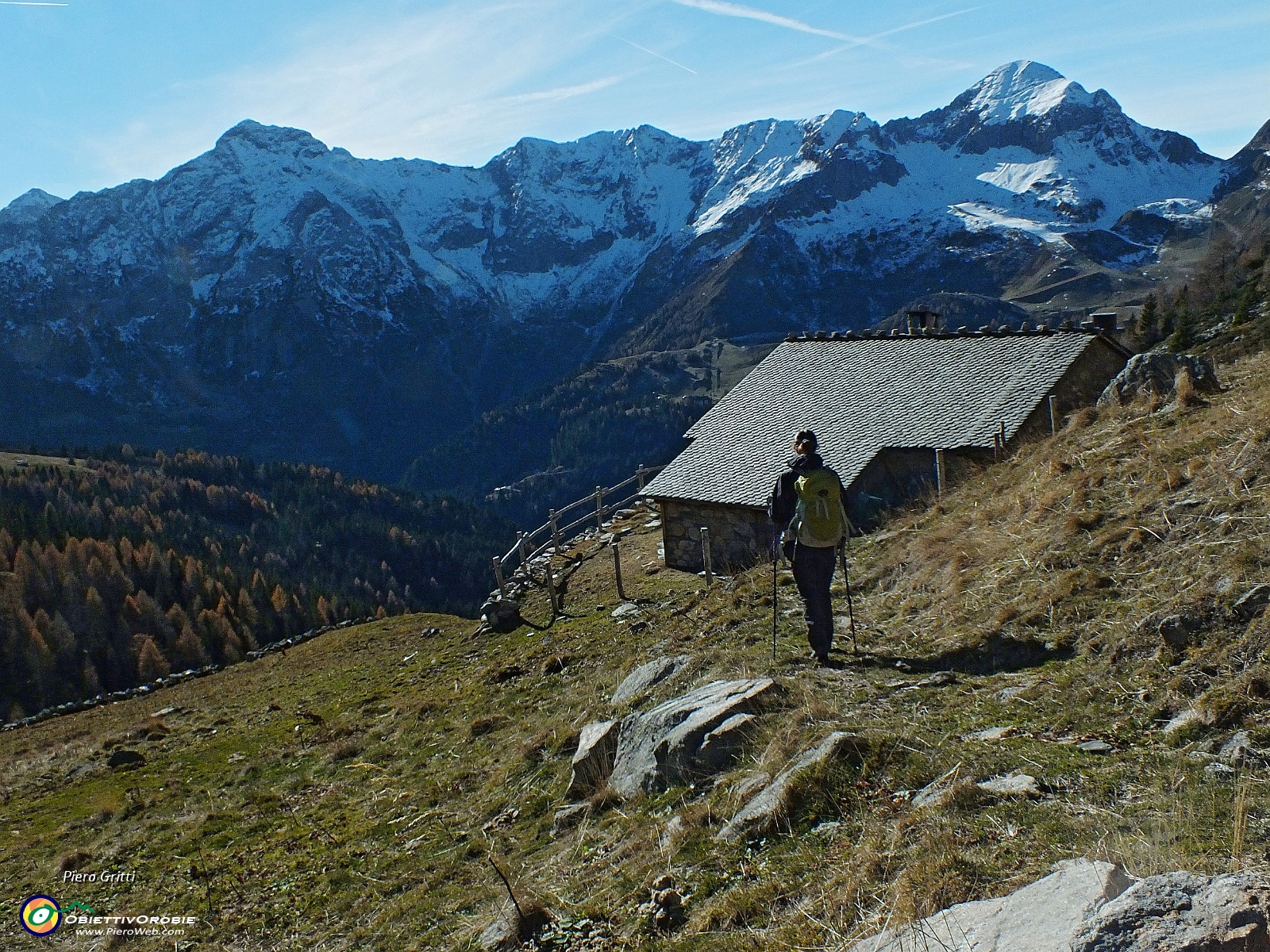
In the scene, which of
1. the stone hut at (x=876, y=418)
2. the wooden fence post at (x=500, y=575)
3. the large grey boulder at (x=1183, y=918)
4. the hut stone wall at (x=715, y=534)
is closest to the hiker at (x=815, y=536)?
the large grey boulder at (x=1183, y=918)

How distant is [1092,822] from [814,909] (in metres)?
1.92

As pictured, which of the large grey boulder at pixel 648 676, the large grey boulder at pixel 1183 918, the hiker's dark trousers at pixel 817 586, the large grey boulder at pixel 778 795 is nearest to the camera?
the large grey boulder at pixel 1183 918

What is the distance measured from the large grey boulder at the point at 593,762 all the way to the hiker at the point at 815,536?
9.63 feet

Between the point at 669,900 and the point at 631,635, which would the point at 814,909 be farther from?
the point at 631,635

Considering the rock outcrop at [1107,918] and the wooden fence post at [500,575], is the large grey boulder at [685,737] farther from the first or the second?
the wooden fence post at [500,575]

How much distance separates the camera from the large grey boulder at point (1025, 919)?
4.30 m

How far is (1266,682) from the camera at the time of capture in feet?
23.9

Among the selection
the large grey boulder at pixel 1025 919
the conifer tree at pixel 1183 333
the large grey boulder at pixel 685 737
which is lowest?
the large grey boulder at pixel 685 737

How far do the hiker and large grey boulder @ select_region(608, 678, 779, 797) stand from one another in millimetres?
1591

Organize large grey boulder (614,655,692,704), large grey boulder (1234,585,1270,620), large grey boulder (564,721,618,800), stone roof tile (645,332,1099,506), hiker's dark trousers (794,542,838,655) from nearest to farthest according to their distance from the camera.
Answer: large grey boulder (1234,585,1270,620)
large grey boulder (564,721,618,800)
hiker's dark trousers (794,542,838,655)
large grey boulder (614,655,692,704)
stone roof tile (645,332,1099,506)

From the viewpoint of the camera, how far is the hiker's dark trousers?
1153 cm

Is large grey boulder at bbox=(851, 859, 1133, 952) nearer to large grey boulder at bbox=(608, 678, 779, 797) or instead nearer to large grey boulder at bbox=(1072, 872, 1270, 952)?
large grey boulder at bbox=(1072, 872, 1270, 952)

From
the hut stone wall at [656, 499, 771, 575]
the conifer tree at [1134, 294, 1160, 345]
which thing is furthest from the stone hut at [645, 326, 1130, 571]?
the conifer tree at [1134, 294, 1160, 345]

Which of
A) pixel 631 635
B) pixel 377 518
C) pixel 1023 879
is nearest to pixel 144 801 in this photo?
pixel 631 635
